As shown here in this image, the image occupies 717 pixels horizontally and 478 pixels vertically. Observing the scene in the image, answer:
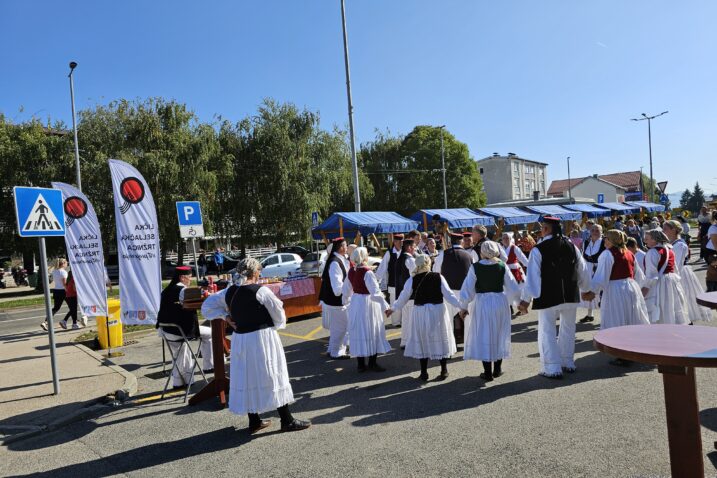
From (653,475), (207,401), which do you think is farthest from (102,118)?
(653,475)

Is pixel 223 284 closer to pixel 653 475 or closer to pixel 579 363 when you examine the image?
pixel 579 363

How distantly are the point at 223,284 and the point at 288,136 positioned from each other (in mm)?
25294

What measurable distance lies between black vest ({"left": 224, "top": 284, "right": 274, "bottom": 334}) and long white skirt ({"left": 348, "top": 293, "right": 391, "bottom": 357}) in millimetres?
2438

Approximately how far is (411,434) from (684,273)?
6561 mm

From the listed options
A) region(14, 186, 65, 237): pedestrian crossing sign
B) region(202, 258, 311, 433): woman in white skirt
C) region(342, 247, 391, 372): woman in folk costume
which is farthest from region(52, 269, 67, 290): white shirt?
region(202, 258, 311, 433): woman in white skirt

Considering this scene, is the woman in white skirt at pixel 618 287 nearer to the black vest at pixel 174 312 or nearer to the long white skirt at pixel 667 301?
the long white skirt at pixel 667 301

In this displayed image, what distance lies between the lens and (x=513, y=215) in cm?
2923

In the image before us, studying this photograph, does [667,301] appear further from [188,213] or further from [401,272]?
[188,213]

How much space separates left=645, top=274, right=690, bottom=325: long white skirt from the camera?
7754 mm

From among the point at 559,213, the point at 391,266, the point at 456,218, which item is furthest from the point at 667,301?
the point at 559,213

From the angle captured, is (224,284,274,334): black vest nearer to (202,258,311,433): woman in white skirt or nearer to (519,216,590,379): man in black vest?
(202,258,311,433): woman in white skirt

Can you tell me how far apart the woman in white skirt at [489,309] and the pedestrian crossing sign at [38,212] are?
19.0ft

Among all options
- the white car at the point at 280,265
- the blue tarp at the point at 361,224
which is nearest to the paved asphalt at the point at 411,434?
the blue tarp at the point at 361,224

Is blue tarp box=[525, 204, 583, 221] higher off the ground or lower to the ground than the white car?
higher
